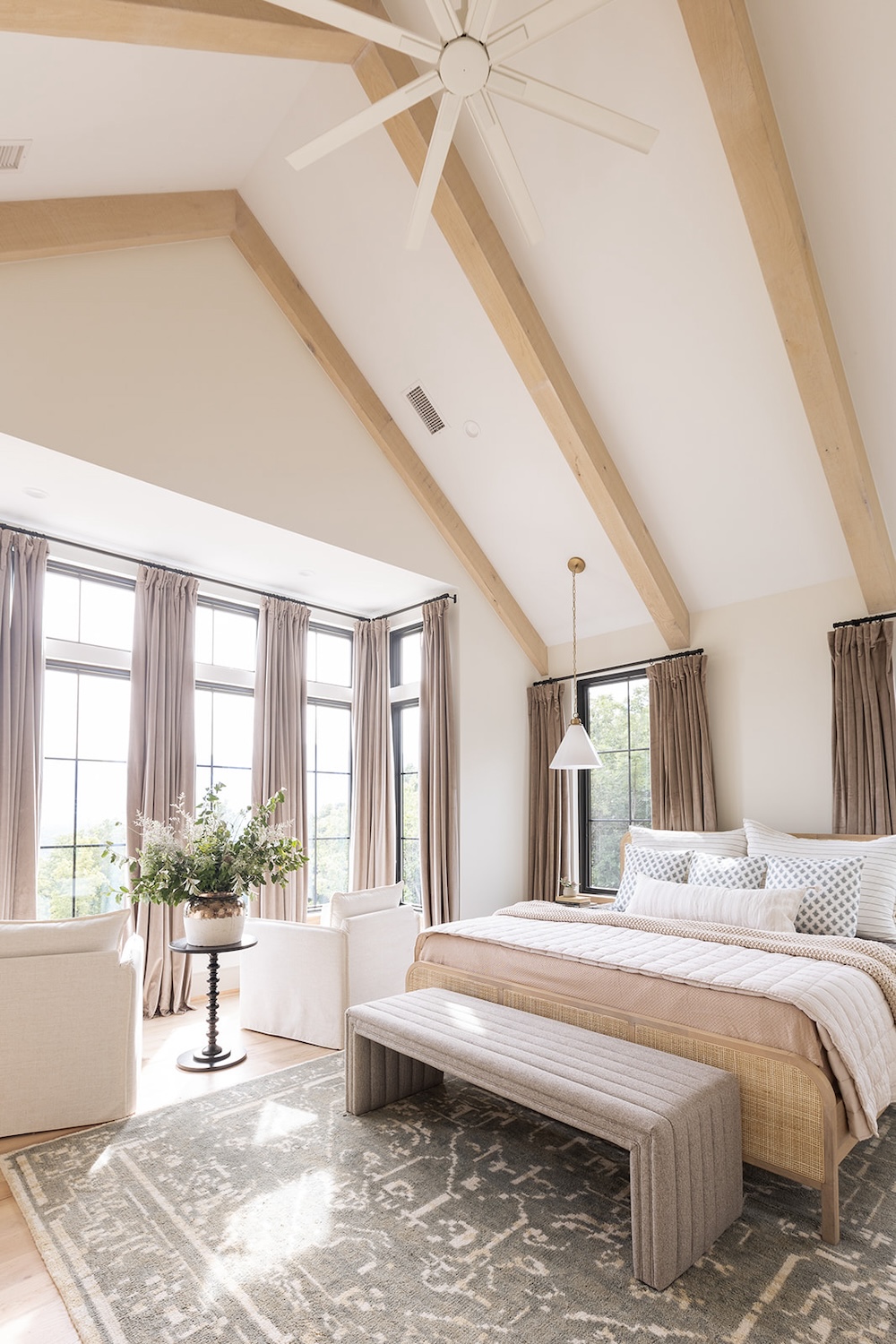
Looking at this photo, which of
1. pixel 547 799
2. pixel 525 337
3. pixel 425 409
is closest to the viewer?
pixel 525 337

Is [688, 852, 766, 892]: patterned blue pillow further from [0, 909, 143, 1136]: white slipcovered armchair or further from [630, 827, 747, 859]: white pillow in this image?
[0, 909, 143, 1136]: white slipcovered armchair

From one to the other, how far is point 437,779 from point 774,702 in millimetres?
2269

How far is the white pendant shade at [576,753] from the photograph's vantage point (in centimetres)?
432

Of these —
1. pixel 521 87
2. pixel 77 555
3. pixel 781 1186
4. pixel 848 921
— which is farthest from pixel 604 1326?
pixel 77 555

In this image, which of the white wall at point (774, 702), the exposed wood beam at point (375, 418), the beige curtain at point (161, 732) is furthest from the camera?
the beige curtain at point (161, 732)

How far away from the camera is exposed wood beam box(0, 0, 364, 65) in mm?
2377

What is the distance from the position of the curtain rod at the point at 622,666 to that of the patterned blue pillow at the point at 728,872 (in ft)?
4.76

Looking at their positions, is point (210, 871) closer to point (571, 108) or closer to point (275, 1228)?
point (275, 1228)

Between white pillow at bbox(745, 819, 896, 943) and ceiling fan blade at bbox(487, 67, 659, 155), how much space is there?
3.17m

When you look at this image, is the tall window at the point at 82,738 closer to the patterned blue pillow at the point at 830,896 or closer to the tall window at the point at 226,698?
the tall window at the point at 226,698

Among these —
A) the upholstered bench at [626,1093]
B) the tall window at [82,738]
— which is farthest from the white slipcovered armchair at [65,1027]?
the tall window at [82,738]

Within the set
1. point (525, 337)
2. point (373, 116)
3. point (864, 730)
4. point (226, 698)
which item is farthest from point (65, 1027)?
point (864, 730)

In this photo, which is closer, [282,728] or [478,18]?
[478,18]

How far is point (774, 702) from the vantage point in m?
4.64
